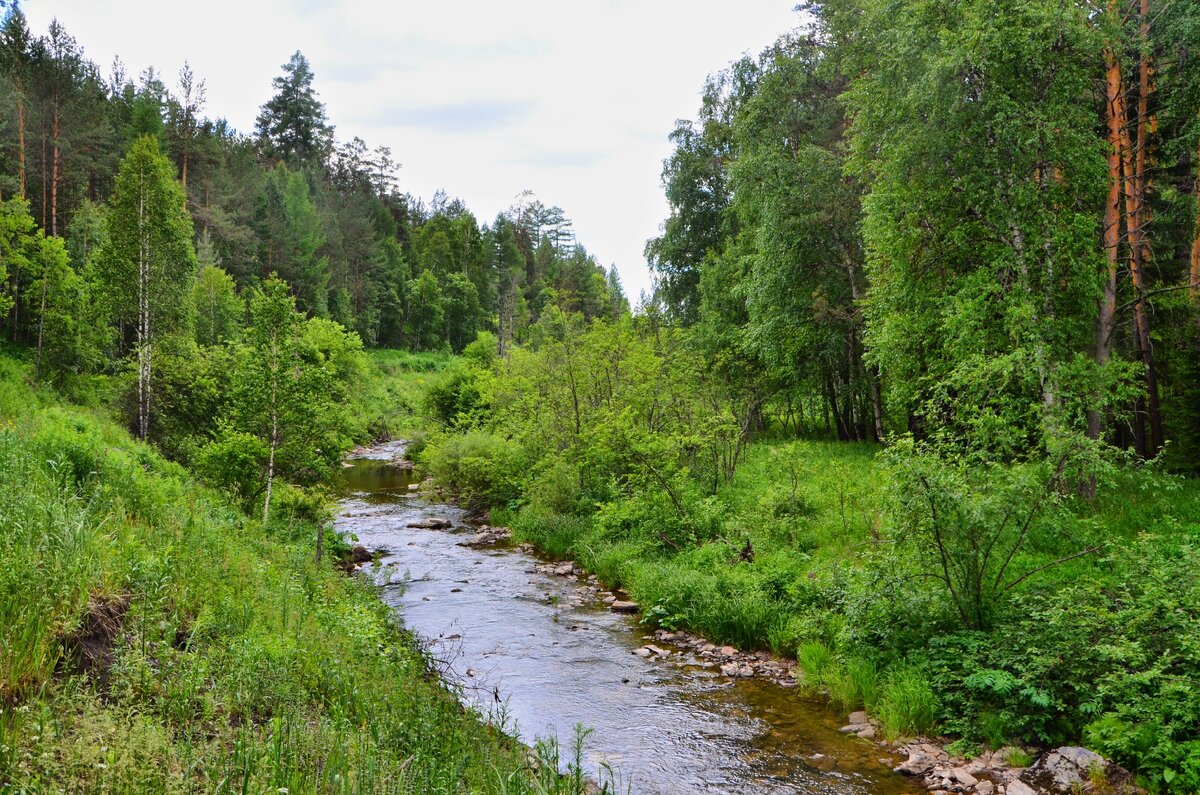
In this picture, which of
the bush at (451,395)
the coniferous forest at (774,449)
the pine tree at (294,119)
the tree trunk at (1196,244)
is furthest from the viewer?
the pine tree at (294,119)

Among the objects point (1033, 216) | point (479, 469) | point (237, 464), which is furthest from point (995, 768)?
point (479, 469)

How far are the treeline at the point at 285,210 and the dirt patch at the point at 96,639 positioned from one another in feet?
61.9

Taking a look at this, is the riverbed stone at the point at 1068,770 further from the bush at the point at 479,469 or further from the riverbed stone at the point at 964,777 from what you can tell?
the bush at the point at 479,469

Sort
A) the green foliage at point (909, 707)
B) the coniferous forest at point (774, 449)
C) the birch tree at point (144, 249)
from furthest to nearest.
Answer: the birch tree at point (144, 249) → the green foliage at point (909, 707) → the coniferous forest at point (774, 449)

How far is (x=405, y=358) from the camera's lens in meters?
64.2

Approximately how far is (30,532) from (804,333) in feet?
65.4

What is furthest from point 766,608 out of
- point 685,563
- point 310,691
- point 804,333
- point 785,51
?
point 785,51

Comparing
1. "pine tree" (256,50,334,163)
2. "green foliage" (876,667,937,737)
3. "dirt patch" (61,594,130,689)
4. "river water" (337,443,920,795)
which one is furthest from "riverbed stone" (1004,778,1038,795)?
"pine tree" (256,50,334,163)

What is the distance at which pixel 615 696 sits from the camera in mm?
9508

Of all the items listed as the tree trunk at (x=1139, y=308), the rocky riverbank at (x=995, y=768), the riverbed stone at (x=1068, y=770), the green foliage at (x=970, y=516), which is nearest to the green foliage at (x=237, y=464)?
the rocky riverbank at (x=995, y=768)

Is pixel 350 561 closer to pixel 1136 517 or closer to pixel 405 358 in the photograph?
pixel 1136 517

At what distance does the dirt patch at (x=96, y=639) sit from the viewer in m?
4.97

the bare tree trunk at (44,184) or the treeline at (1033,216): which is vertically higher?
the bare tree trunk at (44,184)

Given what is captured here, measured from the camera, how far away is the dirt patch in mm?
4970
